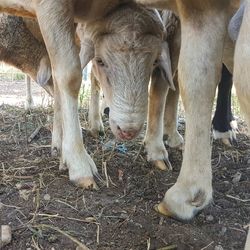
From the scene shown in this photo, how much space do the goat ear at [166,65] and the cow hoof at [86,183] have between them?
3.34 ft

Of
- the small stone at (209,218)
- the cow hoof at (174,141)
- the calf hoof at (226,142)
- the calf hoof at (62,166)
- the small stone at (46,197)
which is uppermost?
the small stone at (46,197)

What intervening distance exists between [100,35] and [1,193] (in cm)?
139

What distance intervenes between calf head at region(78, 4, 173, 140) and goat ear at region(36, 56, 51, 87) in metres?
1.80

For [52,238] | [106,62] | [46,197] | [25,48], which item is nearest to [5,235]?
[52,238]

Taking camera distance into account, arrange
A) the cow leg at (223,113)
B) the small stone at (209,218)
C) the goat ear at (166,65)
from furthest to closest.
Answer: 1. the cow leg at (223,113)
2. the goat ear at (166,65)
3. the small stone at (209,218)

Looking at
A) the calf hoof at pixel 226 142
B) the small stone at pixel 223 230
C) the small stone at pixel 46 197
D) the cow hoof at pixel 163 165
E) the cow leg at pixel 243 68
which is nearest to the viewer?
the cow leg at pixel 243 68

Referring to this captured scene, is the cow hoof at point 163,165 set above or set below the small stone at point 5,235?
below

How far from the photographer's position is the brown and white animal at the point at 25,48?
580cm

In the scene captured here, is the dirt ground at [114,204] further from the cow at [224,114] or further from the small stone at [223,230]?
the cow at [224,114]

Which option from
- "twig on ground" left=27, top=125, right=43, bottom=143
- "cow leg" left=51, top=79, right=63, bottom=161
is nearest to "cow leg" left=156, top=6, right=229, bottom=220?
"cow leg" left=51, top=79, right=63, bottom=161

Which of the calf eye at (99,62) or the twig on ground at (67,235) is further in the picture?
the calf eye at (99,62)

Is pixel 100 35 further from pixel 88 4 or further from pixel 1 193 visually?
pixel 1 193

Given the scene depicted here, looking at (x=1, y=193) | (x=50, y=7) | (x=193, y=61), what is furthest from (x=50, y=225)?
(x=50, y=7)

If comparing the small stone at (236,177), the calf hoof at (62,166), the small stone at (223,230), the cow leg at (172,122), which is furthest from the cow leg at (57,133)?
the small stone at (223,230)
